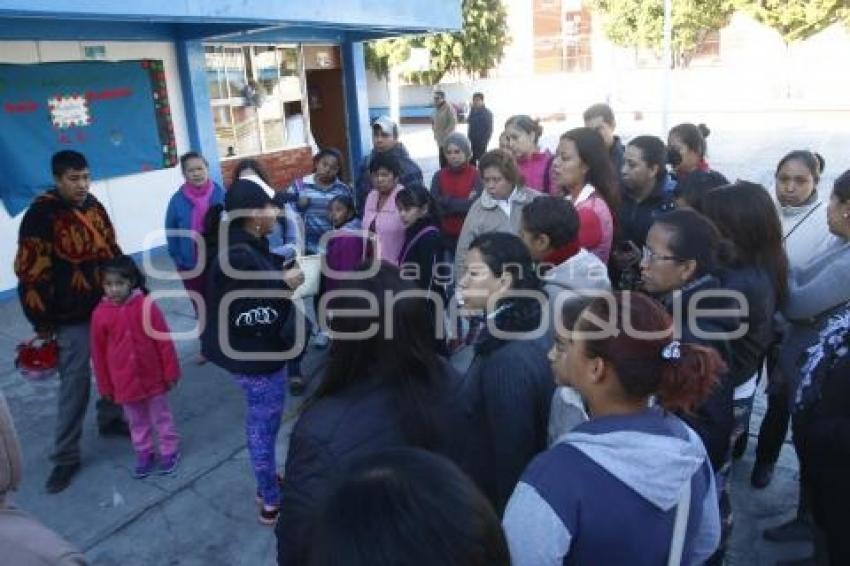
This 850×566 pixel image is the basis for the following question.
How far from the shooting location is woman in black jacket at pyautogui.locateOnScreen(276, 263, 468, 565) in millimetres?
1457

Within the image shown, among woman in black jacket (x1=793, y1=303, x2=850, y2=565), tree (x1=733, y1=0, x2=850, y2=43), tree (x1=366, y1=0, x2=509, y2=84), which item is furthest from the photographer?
tree (x1=366, y1=0, x2=509, y2=84)

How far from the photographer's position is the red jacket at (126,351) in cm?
329

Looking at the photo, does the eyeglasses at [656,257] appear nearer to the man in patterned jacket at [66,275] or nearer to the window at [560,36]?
the man in patterned jacket at [66,275]

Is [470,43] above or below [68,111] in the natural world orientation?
above

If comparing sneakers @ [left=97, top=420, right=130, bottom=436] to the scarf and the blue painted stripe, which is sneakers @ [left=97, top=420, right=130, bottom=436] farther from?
the blue painted stripe

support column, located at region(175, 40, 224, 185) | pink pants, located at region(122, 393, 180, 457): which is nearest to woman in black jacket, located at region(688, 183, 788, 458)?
pink pants, located at region(122, 393, 180, 457)

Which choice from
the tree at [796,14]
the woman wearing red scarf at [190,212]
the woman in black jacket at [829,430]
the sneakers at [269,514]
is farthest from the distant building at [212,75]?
the tree at [796,14]

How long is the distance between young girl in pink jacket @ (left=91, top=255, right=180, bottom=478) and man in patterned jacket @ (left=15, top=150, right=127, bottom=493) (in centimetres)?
15

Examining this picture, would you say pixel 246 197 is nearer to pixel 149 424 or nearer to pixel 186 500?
pixel 149 424

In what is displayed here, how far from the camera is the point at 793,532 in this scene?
2758 mm

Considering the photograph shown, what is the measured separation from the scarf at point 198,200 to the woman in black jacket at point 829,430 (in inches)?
148

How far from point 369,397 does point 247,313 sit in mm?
1408

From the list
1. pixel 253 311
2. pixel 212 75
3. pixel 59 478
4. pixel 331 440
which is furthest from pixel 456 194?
pixel 212 75

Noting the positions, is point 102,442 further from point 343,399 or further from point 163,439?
point 343,399
